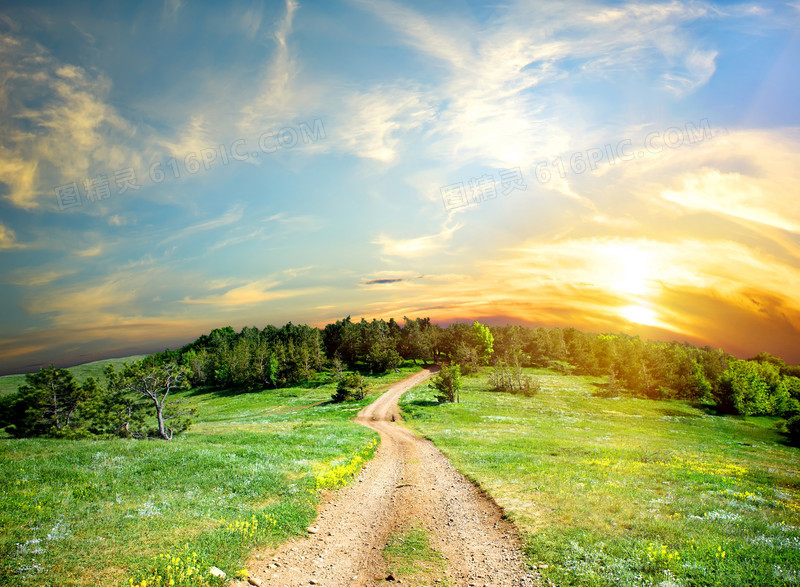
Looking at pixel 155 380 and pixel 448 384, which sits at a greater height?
pixel 155 380

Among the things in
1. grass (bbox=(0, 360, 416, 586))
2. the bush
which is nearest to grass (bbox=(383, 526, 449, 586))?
grass (bbox=(0, 360, 416, 586))

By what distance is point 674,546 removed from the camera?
37.4 feet

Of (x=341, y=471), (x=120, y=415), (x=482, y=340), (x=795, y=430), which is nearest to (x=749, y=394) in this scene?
(x=795, y=430)

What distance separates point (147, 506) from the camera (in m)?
13.0

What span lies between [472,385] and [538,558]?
259 feet

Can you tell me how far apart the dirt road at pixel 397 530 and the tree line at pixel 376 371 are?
21.1m

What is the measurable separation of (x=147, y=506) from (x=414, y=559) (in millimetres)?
10535

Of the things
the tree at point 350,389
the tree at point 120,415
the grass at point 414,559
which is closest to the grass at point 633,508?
the grass at point 414,559

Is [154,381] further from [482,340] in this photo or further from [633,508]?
[482,340]

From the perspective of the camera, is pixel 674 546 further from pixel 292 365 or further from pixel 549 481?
pixel 292 365

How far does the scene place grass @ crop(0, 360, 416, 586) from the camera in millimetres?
9367

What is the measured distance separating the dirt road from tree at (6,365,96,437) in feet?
126

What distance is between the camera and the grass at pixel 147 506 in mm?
9367

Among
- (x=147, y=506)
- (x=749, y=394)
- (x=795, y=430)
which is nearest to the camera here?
(x=147, y=506)
